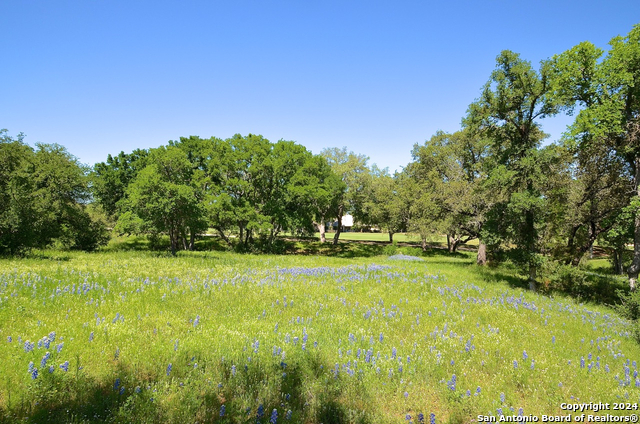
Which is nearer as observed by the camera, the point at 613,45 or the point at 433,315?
the point at 433,315

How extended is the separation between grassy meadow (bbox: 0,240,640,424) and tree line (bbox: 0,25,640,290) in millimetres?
7735

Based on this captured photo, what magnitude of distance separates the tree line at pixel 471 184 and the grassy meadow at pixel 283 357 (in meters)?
7.73

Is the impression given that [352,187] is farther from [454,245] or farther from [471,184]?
[471,184]

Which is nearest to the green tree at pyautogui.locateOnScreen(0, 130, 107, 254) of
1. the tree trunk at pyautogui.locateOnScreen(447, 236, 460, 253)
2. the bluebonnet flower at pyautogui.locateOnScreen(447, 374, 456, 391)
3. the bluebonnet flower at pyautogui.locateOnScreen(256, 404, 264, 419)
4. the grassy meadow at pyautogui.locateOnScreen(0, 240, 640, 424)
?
the grassy meadow at pyautogui.locateOnScreen(0, 240, 640, 424)

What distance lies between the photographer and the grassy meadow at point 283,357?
4.03 meters

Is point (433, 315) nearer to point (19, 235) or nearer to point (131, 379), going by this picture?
point (131, 379)

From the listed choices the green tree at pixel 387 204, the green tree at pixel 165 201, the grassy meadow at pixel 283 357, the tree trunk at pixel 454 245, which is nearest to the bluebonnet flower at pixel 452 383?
the grassy meadow at pixel 283 357

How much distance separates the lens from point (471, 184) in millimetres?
27750

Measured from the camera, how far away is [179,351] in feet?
17.1

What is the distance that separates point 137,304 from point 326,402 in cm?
594

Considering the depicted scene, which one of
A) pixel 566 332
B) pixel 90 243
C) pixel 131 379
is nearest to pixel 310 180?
pixel 90 243

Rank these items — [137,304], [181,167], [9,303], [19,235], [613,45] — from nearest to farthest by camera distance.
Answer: [9,303] → [137,304] → [613,45] → [19,235] → [181,167]

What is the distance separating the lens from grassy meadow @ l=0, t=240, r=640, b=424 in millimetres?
4033

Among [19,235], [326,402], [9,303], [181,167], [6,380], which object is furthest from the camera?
[181,167]
